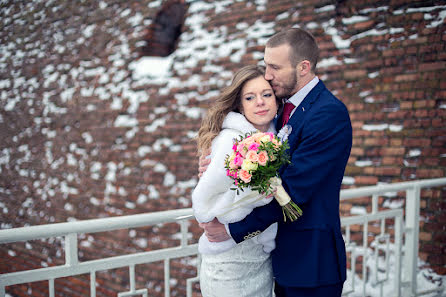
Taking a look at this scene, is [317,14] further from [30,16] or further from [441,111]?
[30,16]

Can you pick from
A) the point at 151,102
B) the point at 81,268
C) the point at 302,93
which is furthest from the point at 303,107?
the point at 151,102

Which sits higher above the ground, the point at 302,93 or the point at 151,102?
the point at 302,93

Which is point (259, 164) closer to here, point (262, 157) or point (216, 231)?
point (262, 157)

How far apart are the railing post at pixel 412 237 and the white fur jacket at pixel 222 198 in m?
1.65

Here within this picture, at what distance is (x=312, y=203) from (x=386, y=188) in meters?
1.30

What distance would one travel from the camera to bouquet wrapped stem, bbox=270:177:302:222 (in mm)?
1255

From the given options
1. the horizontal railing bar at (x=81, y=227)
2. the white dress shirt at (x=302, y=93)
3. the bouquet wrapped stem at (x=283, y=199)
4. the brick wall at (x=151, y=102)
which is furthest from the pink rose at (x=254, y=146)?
Answer: the brick wall at (x=151, y=102)

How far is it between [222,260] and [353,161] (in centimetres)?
207

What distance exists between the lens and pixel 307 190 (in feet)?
4.37

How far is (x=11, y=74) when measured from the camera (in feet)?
20.2

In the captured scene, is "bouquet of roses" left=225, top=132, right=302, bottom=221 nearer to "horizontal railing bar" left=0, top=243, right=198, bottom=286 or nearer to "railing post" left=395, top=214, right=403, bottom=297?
"horizontal railing bar" left=0, top=243, right=198, bottom=286

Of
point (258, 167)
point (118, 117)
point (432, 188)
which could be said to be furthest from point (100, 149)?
point (258, 167)

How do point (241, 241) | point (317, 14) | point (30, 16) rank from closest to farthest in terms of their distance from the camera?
point (241, 241), point (317, 14), point (30, 16)

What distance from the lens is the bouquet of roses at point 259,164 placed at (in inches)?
45.9
